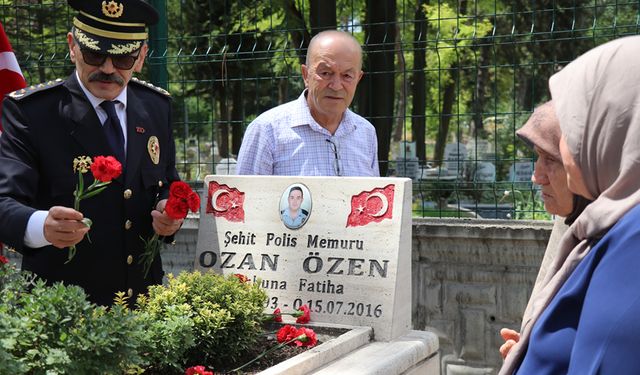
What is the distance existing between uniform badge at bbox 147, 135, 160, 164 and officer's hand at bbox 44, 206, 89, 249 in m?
0.66

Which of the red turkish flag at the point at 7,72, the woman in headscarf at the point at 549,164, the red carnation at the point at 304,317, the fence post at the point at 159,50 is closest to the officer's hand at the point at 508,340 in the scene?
the woman in headscarf at the point at 549,164

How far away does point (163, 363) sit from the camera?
9.02ft

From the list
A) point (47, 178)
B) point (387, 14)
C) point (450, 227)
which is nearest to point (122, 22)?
point (47, 178)

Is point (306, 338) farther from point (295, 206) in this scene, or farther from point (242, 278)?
point (295, 206)

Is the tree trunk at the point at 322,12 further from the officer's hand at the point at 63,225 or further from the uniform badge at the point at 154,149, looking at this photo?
the officer's hand at the point at 63,225

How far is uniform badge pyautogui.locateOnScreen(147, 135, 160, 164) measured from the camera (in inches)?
135

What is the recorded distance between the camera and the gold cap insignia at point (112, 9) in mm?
3238

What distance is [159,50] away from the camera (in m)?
5.91

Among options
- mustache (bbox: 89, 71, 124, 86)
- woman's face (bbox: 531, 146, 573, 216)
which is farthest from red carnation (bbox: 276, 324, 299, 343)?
woman's face (bbox: 531, 146, 573, 216)

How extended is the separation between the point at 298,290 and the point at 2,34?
7.03 ft

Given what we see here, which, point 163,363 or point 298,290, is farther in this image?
point 298,290

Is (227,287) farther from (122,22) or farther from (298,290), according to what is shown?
(122,22)

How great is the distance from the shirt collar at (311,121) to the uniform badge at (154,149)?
70 cm

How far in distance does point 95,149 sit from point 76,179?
0.44ft
